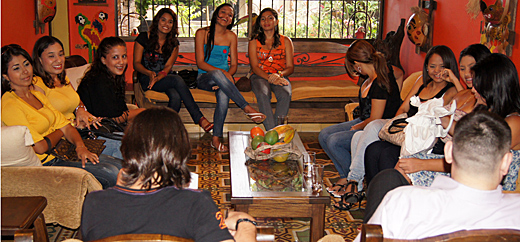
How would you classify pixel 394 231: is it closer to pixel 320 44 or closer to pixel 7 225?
pixel 7 225

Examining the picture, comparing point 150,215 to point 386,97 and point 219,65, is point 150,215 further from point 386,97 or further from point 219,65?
point 219,65

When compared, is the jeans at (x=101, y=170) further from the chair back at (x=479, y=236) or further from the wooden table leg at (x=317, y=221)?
the chair back at (x=479, y=236)

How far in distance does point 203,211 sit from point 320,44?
15.3 feet

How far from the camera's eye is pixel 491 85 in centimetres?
247

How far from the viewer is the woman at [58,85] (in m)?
3.12

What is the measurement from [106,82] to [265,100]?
1767 millimetres

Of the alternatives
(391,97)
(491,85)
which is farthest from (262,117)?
(491,85)

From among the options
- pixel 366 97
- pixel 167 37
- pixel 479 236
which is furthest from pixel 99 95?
pixel 479 236

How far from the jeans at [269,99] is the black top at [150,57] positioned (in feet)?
3.18

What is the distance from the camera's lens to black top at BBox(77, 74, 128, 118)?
338cm

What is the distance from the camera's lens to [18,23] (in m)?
4.64

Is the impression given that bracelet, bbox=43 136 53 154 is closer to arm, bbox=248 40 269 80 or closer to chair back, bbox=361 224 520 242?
chair back, bbox=361 224 520 242

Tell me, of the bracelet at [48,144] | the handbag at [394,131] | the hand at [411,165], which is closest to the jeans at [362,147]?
the handbag at [394,131]

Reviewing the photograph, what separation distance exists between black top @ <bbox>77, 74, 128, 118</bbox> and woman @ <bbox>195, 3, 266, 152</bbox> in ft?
4.69
